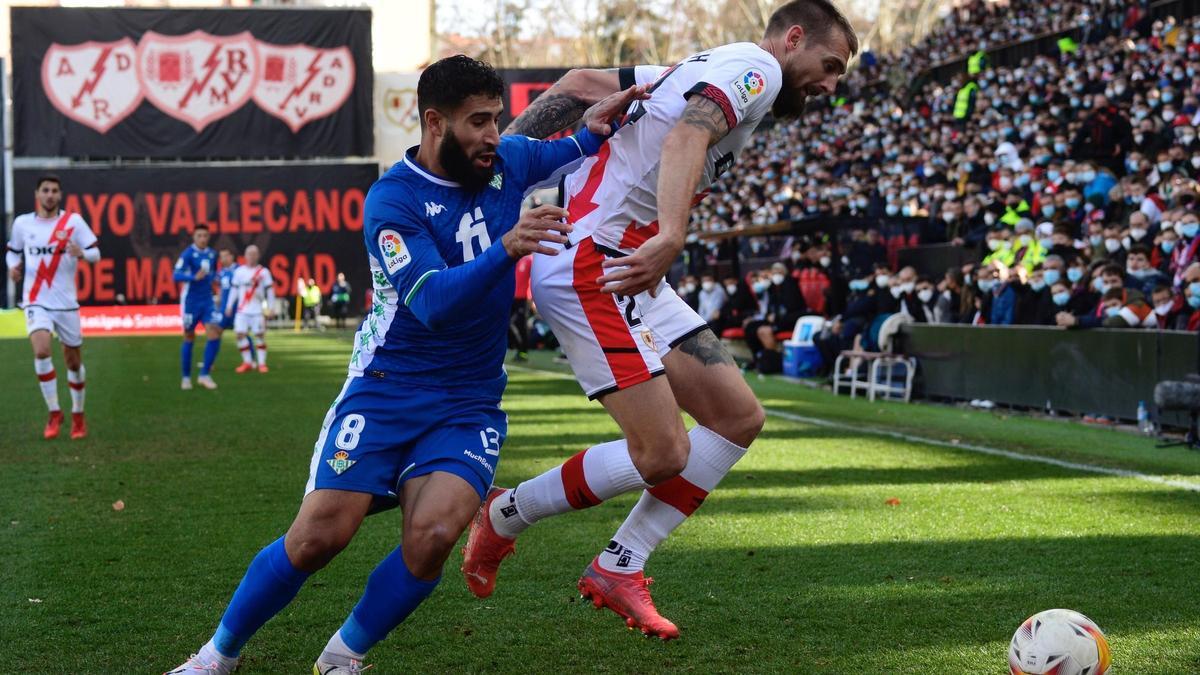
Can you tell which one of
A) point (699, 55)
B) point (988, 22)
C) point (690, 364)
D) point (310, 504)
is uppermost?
point (988, 22)

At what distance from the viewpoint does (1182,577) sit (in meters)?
5.69

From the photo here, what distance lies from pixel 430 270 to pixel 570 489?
4.48ft

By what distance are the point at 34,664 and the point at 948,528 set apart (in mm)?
4446

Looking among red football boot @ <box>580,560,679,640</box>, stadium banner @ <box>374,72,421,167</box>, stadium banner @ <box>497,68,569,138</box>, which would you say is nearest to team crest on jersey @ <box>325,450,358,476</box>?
red football boot @ <box>580,560,679,640</box>

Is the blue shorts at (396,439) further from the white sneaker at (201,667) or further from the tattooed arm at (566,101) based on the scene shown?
the tattooed arm at (566,101)

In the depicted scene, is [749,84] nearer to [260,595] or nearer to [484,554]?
[484,554]

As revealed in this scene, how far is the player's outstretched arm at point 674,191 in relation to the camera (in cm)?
400

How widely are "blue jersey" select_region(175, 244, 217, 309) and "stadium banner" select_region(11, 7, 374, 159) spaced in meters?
17.3

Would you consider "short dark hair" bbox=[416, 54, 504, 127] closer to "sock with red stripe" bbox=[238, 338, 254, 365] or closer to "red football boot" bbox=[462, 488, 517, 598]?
"red football boot" bbox=[462, 488, 517, 598]

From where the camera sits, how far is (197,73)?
1345 inches

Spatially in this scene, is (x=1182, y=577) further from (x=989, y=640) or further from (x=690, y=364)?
(x=690, y=364)

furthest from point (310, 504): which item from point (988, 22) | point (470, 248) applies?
point (988, 22)

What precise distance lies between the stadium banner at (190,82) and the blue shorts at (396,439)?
104ft

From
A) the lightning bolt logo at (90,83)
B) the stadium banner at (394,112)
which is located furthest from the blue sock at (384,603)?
the lightning bolt logo at (90,83)
